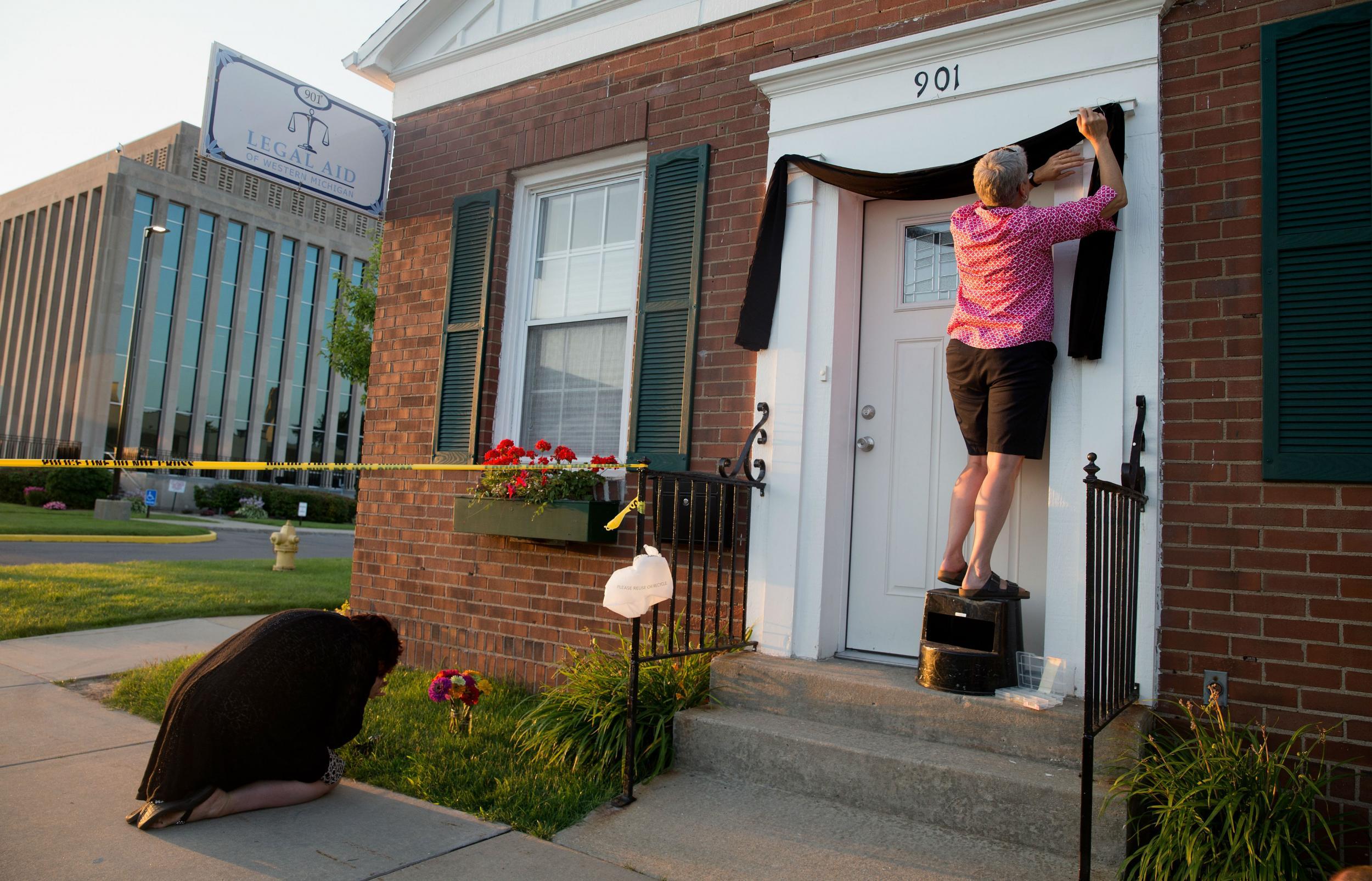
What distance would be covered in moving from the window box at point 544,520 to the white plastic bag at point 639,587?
4.41 ft

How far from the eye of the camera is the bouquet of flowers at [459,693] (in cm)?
421

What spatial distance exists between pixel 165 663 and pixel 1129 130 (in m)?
6.14

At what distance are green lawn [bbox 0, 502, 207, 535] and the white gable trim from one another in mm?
12375

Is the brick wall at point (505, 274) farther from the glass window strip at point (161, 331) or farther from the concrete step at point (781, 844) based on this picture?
the glass window strip at point (161, 331)

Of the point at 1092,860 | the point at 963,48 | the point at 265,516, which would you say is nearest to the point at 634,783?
the point at 1092,860

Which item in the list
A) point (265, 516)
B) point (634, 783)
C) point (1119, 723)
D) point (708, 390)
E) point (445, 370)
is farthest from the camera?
point (265, 516)

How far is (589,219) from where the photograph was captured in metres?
5.76

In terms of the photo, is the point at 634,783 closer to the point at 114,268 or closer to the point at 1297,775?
the point at 1297,775

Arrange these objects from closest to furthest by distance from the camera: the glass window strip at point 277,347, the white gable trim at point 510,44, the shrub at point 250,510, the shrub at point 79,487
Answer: the white gable trim at point 510,44 < the shrub at point 79,487 < the shrub at point 250,510 < the glass window strip at point 277,347

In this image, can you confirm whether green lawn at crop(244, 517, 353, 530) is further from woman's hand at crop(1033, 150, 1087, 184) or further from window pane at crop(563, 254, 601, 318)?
woman's hand at crop(1033, 150, 1087, 184)

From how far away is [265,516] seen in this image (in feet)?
98.5

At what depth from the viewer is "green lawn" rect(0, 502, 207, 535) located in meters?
15.6

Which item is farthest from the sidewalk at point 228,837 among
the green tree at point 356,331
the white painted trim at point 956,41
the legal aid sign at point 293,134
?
the green tree at point 356,331

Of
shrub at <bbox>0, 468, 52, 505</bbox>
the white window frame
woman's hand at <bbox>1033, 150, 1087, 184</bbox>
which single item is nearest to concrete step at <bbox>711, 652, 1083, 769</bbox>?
the white window frame
